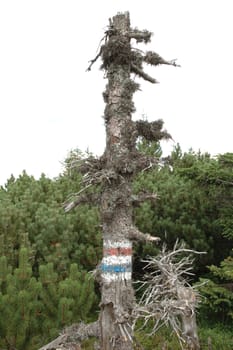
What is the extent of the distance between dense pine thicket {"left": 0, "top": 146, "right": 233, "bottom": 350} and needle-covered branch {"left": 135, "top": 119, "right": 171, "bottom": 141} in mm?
266

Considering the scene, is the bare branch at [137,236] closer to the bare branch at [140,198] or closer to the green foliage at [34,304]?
the bare branch at [140,198]

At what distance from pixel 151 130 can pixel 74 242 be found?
4794 mm

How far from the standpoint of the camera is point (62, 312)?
6629 mm

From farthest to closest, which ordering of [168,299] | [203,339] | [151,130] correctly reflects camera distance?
[203,339]
[151,130]
[168,299]

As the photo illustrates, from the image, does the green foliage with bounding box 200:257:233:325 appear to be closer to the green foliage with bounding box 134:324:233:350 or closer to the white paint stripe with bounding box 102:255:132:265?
the green foliage with bounding box 134:324:233:350

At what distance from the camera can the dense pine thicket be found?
679 cm

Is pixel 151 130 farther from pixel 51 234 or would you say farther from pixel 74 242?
pixel 74 242

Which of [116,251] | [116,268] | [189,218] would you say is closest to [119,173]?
[116,251]

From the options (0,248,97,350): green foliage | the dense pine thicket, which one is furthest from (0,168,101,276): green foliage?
(0,248,97,350): green foliage

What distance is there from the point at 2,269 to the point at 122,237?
3066mm

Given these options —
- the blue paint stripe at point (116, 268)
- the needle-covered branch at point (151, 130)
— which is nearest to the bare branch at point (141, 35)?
the needle-covered branch at point (151, 130)

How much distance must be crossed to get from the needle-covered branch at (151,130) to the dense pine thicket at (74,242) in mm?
266

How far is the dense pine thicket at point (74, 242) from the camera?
6.79 metres

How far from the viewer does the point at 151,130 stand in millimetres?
5074
